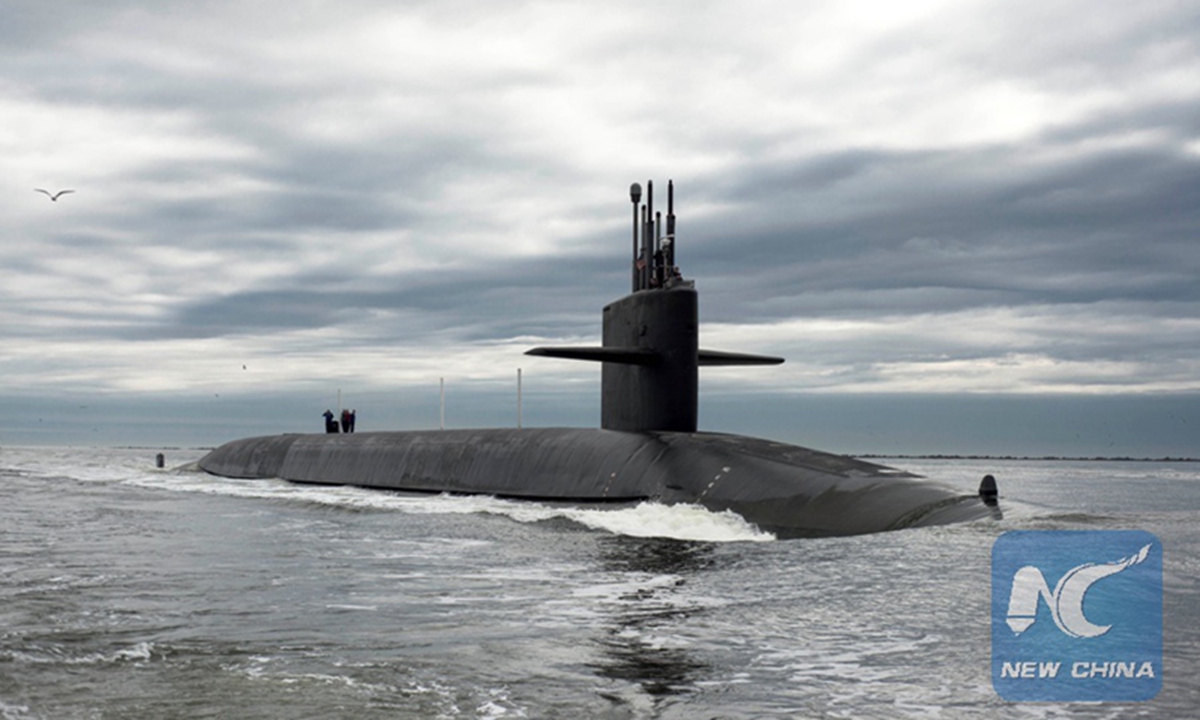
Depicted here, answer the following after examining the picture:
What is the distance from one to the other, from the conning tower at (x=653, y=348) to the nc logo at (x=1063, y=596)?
878 centimetres

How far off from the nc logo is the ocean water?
250 mm

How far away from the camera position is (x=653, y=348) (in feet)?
56.5

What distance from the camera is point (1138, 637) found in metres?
6.29

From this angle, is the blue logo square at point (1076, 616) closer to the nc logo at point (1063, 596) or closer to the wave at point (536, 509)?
the nc logo at point (1063, 596)

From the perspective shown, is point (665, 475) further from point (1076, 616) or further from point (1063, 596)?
point (1076, 616)

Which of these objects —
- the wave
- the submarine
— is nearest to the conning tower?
the submarine

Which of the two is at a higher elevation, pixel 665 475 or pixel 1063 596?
pixel 665 475

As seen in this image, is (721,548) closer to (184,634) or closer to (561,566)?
(561,566)

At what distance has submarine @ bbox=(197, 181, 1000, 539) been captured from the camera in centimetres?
1259

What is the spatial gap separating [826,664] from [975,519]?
19.8 feet

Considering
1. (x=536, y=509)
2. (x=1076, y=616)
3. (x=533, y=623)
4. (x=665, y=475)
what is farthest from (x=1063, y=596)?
(x=536, y=509)

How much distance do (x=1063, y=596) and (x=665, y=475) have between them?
26.4ft

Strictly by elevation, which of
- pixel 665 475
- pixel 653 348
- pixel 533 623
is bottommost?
pixel 533 623

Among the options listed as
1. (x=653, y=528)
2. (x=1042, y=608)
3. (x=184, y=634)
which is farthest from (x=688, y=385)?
Answer: (x=184, y=634)
